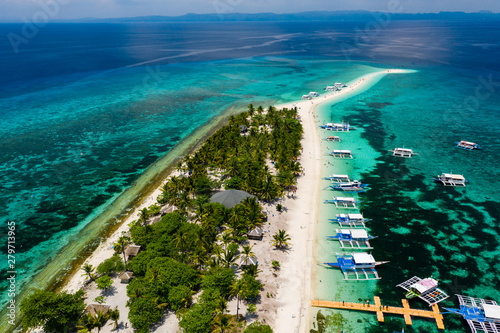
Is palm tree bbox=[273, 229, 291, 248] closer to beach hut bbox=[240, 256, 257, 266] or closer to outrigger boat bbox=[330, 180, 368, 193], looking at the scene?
beach hut bbox=[240, 256, 257, 266]

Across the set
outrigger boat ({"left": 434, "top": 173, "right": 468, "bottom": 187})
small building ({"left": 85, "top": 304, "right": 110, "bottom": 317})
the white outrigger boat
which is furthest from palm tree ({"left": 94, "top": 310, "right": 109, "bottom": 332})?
the white outrigger boat

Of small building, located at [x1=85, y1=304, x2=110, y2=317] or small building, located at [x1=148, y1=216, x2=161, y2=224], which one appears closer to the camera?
small building, located at [x1=85, y1=304, x2=110, y2=317]

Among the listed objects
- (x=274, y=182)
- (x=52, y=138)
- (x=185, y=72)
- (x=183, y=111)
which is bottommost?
(x=274, y=182)

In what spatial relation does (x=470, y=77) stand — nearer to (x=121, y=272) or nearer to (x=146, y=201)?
(x=146, y=201)

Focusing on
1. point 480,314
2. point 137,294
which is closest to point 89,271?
point 137,294

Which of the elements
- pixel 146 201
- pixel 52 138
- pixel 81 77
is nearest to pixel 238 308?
pixel 146 201

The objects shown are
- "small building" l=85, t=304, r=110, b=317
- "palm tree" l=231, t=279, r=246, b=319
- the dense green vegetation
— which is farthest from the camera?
"palm tree" l=231, t=279, r=246, b=319

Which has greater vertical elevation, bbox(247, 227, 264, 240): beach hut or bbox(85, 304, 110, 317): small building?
bbox(85, 304, 110, 317): small building

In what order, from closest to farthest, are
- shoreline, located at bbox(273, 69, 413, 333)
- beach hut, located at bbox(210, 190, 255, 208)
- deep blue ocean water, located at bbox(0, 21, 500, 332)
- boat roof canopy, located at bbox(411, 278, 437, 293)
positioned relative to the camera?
shoreline, located at bbox(273, 69, 413, 333), boat roof canopy, located at bbox(411, 278, 437, 293), deep blue ocean water, located at bbox(0, 21, 500, 332), beach hut, located at bbox(210, 190, 255, 208)

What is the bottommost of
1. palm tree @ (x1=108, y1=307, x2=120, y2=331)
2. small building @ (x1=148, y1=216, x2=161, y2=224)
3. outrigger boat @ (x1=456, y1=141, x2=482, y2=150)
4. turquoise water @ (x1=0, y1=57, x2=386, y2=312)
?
outrigger boat @ (x1=456, y1=141, x2=482, y2=150)
